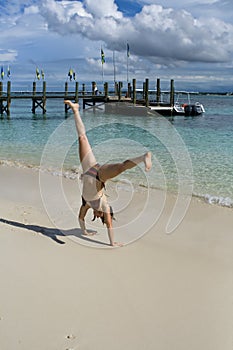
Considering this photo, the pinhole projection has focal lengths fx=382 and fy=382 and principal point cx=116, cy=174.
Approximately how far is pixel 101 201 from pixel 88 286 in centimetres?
121

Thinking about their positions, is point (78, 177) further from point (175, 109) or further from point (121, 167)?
point (175, 109)

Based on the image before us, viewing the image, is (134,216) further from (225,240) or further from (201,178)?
(201,178)

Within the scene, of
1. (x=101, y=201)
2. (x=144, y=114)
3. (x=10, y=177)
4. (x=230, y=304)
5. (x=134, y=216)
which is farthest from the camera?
(x=144, y=114)

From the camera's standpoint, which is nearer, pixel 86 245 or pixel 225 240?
pixel 86 245

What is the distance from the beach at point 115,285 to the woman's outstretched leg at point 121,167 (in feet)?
3.09

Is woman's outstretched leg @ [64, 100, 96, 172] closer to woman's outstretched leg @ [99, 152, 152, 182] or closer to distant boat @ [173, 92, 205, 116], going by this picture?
woman's outstretched leg @ [99, 152, 152, 182]

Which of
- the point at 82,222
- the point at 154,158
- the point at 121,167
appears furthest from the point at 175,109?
the point at 121,167

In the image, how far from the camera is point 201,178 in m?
9.79

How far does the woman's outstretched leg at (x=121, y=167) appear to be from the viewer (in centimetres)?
377

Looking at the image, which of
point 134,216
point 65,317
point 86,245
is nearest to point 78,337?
point 65,317

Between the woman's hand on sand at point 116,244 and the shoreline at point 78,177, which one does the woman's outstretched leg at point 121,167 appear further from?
the shoreline at point 78,177

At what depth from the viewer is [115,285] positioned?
12.3 feet

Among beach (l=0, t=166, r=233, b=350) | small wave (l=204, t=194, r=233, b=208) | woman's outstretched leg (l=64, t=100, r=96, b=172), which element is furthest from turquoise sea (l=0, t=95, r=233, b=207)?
beach (l=0, t=166, r=233, b=350)

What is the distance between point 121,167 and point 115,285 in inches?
47.4
